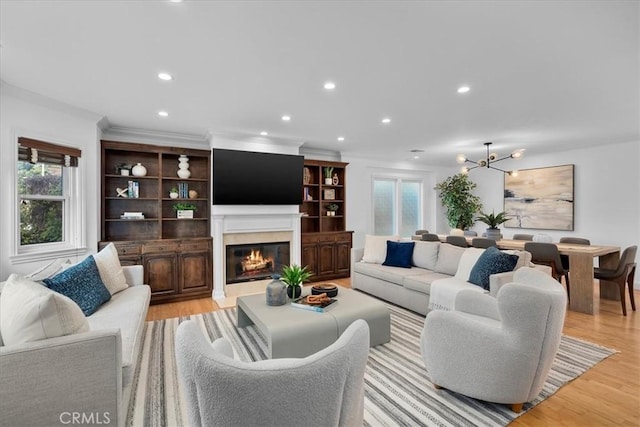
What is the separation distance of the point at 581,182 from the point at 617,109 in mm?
2673

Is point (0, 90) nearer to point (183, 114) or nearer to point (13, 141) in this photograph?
point (13, 141)

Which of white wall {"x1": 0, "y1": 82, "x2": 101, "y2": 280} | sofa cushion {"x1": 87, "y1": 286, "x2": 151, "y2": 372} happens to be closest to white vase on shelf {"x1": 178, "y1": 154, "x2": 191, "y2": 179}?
white wall {"x1": 0, "y1": 82, "x2": 101, "y2": 280}

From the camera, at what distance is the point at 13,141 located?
2.95 meters

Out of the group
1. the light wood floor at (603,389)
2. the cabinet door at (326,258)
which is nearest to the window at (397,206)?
the cabinet door at (326,258)

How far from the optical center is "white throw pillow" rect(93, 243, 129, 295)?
291cm

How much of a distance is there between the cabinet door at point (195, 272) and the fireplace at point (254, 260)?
346mm

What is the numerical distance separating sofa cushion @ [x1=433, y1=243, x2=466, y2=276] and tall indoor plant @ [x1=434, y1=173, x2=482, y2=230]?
324 cm

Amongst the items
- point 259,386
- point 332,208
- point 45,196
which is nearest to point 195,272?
point 45,196

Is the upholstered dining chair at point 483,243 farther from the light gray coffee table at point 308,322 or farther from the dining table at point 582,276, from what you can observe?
the light gray coffee table at point 308,322

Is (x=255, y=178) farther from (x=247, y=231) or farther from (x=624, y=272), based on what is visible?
(x=624, y=272)

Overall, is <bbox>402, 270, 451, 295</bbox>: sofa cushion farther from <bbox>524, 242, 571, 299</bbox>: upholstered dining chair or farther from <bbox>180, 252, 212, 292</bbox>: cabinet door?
<bbox>180, 252, 212, 292</bbox>: cabinet door

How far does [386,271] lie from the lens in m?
4.26

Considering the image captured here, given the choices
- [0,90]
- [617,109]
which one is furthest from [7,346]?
[617,109]

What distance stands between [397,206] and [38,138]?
640 centimetres
